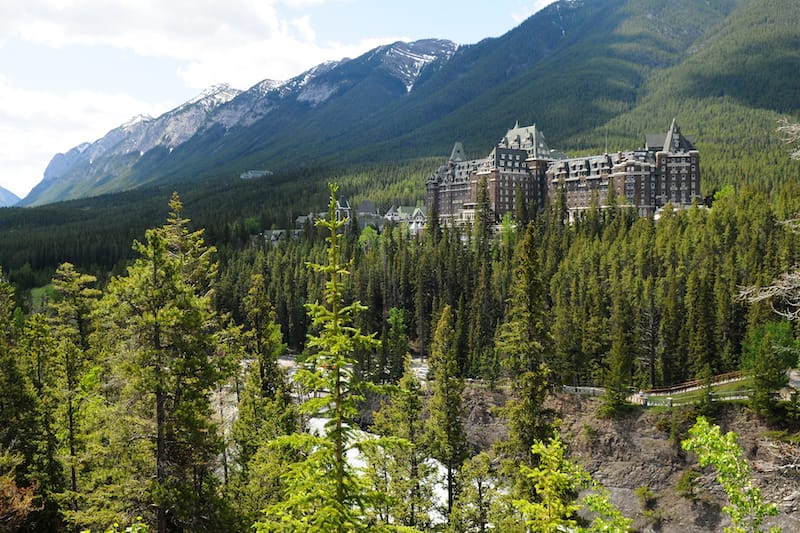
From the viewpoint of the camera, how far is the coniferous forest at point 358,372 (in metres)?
12.5

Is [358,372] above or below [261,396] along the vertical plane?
above

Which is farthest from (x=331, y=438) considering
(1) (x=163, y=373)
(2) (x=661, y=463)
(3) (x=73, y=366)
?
(2) (x=661, y=463)

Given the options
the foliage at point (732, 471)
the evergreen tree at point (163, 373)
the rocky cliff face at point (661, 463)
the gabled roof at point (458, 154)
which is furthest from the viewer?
the gabled roof at point (458, 154)

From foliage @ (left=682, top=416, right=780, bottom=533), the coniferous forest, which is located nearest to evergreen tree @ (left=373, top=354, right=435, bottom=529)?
the coniferous forest

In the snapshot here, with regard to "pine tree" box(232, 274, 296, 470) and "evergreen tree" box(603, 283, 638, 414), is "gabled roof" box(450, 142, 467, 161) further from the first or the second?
"pine tree" box(232, 274, 296, 470)

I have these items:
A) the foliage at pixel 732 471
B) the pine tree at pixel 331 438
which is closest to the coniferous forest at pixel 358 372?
the pine tree at pixel 331 438

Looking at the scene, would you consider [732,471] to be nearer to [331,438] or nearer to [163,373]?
[331,438]

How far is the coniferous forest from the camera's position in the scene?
12500 millimetres

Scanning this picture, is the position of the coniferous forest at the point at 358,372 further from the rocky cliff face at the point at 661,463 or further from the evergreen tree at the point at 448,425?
the rocky cliff face at the point at 661,463

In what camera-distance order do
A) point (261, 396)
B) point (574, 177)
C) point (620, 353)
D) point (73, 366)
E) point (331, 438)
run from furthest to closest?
1. point (574, 177)
2. point (620, 353)
3. point (261, 396)
4. point (73, 366)
5. point (331, 438)

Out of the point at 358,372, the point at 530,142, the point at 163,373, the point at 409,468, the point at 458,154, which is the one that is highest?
the point at 458,154

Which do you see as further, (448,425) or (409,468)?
(448,425)

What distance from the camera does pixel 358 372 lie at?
43.7 metres

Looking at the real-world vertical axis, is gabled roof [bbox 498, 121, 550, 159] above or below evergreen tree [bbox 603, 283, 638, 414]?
above
